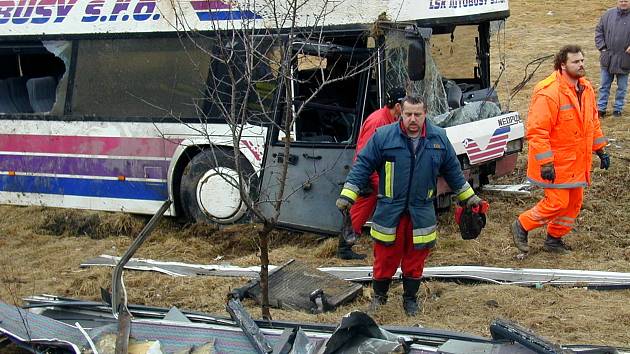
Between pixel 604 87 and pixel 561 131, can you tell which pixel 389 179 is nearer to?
pixel 561 131

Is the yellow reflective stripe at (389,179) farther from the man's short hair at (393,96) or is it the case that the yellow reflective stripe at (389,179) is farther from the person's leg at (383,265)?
the man's short hair at (393,96)

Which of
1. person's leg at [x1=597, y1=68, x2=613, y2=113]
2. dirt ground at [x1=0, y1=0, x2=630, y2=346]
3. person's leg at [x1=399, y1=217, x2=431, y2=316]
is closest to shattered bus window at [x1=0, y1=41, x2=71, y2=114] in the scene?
dirt ground at [x1=0, y1=0, x2=630, y2=346]

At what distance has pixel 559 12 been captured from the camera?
20.3 m

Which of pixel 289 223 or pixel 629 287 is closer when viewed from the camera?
pixel 629 287

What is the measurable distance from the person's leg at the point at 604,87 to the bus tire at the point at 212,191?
237 inches

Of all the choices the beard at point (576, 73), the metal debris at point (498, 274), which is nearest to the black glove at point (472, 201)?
the metal debris at point (498, 274)

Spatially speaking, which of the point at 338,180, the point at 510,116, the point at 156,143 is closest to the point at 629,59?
the point at 510,116

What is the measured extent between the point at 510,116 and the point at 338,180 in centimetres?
199

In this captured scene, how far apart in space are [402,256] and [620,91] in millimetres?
6965

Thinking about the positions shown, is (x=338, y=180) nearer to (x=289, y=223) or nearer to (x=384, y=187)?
(x=289, y=223)

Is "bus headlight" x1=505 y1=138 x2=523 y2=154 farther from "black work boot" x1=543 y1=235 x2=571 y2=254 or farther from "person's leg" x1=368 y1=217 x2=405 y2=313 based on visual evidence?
"person's leg" x1=368 y1=217 x2=405 y2=313

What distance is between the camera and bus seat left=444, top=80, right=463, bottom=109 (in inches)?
325

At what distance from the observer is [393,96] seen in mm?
7148

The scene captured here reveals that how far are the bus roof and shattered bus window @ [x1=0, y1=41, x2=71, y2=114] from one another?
19cm
